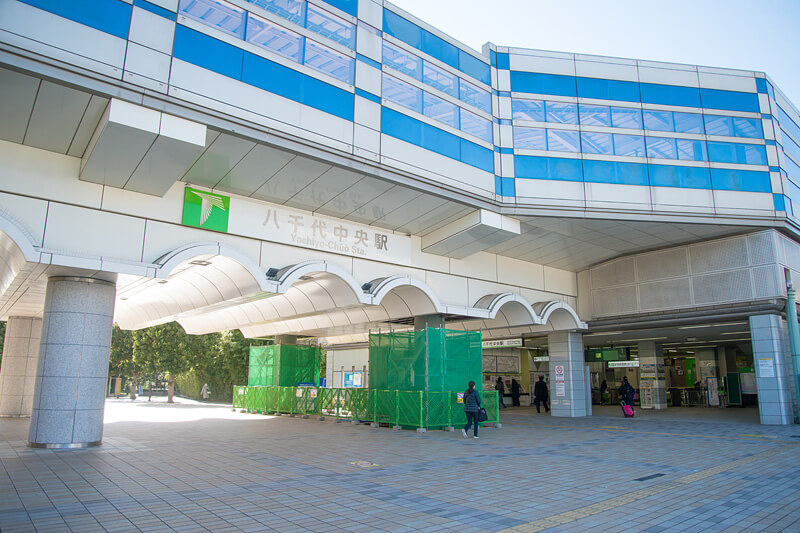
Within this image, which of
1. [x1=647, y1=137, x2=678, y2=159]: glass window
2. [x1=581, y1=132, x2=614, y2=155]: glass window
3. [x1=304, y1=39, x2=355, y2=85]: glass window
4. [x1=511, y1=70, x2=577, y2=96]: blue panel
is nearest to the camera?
[x1=304, y1=39, x2=355, y2=85]: glass window

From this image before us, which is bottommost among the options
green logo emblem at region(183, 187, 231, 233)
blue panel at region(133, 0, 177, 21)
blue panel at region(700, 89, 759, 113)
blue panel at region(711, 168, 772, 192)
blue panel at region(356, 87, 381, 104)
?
green logo emblem at region(183, 187, 231, 233)

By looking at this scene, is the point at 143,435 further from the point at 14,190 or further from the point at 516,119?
the point at 516,119

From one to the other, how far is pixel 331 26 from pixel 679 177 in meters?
12.4

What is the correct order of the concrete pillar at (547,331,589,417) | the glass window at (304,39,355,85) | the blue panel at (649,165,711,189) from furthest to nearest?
the concrete pillar at (547,331,589,417), the blue panel at (649,165,711,189), the glass window at (304,39,355,85)

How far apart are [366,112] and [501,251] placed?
8123 mm

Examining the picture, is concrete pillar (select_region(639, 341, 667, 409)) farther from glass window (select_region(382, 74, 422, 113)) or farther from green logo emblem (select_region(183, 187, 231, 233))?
green logo emblem (select_region(183, 187, 231, 233))

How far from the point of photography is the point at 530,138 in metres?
17.8

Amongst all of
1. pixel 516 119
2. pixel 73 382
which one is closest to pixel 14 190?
pixel 73 382

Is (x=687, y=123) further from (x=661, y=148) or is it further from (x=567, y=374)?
(x=567, y=374)

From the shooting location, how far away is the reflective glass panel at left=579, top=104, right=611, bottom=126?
18.3 m

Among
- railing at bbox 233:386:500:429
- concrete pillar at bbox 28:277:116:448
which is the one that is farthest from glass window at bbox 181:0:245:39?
railing at bbox 233:386:500:429

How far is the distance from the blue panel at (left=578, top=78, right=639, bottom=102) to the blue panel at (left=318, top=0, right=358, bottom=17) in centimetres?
829

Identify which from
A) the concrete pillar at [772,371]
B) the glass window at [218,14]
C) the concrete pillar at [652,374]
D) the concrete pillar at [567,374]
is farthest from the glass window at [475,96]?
the concrete pillar at [652,374]

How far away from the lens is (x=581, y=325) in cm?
2253
